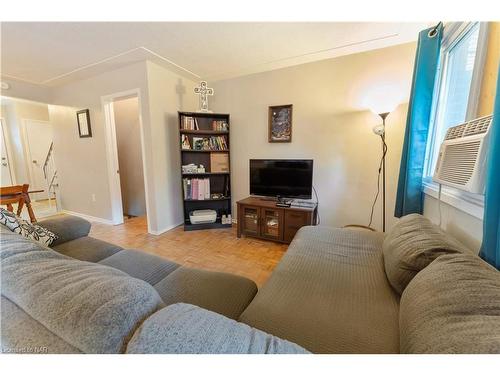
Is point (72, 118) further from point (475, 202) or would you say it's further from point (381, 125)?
point (475, 202)

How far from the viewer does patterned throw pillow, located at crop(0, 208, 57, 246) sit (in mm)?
1200

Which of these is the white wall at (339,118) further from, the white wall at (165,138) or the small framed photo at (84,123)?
the small framed photo at (84,123)

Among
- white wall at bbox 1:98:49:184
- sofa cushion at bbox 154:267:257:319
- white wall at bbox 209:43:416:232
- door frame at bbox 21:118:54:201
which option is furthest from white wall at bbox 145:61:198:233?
door frame at bbox 21:118:54:201

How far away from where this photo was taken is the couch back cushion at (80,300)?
420mm

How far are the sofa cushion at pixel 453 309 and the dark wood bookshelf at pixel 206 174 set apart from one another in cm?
262

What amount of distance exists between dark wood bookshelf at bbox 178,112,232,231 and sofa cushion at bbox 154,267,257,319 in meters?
1.89

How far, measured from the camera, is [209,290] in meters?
1.06

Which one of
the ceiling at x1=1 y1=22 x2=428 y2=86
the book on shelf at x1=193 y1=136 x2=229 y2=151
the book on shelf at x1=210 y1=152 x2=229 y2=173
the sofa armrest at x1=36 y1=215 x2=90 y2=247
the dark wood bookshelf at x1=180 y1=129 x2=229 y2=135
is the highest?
the ceiling at x1=1 y1=22 x2=428 y2=86

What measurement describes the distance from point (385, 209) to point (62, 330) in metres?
2.79

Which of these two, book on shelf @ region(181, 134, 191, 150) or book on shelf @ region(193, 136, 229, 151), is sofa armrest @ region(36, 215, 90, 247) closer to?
book on shelf @ region(181, 134, 191, 150)

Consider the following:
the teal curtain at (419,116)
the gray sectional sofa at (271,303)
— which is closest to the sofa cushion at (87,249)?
the gray sectional sofa at (271,303)

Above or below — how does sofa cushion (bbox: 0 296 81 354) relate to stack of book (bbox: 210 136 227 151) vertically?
below

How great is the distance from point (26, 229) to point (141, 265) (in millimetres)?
786
